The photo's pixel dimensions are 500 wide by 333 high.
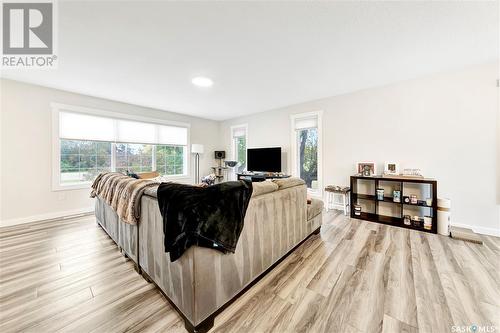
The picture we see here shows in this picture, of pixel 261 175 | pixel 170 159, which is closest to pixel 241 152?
pixel 261 175

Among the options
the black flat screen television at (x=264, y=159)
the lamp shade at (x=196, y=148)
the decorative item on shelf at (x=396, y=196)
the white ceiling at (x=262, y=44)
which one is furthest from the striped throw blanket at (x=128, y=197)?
the decorative item on shelf at (x=396, y=196)

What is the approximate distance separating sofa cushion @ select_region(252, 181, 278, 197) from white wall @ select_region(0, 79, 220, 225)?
13.7ft

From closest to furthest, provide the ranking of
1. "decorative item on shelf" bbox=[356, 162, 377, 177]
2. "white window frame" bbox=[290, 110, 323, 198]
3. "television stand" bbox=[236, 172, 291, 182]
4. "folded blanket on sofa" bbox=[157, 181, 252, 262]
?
"folded blanket on sofa" bbox=[157, 181, 252, 262] → "decorative item on shelf" bbox=[356, 162, 377, 177] → "white window frame" bbox=[290, 110, 323, 198] → "television stand" bbox=[236, 172, 291, 182]

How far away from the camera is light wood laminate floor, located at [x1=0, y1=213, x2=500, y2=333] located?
49.6 inches

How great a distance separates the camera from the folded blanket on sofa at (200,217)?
3.75 ft

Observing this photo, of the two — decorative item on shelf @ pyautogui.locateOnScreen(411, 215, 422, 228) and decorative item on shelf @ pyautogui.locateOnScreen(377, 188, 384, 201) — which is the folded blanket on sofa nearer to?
decorative item on shelf @ pyautogui.locateOnScreen(377, 188, 384, 201)

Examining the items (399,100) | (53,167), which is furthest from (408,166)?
(53,167)

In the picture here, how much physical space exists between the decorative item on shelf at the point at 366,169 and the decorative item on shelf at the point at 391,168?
19 centimetres

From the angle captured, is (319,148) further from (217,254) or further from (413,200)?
(217,254)

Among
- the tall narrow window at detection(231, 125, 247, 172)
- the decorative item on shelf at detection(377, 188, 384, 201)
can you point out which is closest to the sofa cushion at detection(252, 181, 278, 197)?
the decorative item on shelf at detection(377, 188, 384, 201)

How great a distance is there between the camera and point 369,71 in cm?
289

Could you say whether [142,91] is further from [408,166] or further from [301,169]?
[408,166]

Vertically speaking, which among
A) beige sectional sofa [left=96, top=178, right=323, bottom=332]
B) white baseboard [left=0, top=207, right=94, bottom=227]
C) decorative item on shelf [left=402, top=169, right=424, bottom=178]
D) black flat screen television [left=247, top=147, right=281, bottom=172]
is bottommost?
white baseboard [left=0, top=207, right=94, bottom=227]

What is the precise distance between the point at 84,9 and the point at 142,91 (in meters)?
2.05
